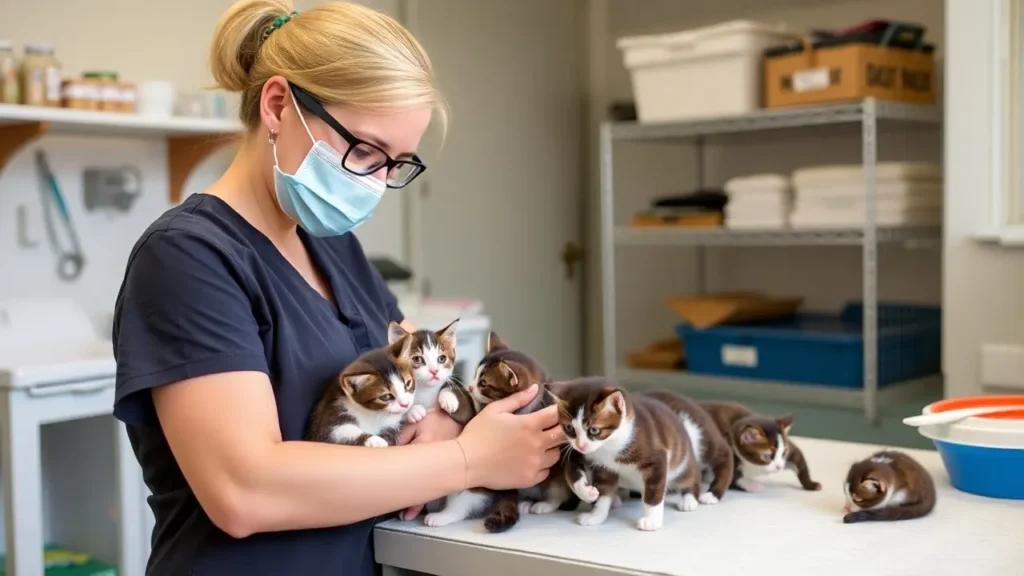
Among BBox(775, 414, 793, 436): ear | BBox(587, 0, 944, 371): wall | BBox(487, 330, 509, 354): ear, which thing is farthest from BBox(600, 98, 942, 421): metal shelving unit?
BBox(487, 330, 509, 354): ear

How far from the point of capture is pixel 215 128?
2625 mm

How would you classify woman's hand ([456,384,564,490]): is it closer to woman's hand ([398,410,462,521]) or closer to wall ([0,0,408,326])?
woman's hand ([398,410,462,521])

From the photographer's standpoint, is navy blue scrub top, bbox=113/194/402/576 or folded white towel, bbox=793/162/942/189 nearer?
navy blue scrub top, bbox=113/194/402/576

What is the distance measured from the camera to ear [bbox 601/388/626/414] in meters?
1.07

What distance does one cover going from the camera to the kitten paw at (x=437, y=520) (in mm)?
1149

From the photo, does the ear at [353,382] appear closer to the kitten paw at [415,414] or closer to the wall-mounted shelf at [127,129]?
the kitten paw at [415,414]

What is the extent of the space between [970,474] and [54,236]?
2.21 metres

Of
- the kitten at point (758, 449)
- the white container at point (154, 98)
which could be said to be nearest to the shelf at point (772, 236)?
the white container at point (154, 98)

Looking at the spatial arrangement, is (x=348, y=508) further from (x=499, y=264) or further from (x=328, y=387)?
(x=499, y=264)

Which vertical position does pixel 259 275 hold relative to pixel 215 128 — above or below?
below

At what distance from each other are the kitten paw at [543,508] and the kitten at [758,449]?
0.82 feet

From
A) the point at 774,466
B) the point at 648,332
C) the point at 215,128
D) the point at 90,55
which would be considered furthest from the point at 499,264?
the point at 774,466

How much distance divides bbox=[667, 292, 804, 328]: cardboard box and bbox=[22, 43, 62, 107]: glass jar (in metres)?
1.93

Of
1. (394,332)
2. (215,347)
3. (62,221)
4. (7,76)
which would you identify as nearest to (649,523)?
(394,332)
